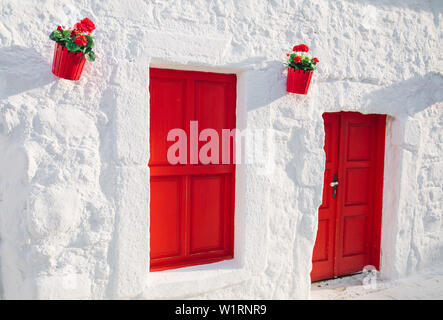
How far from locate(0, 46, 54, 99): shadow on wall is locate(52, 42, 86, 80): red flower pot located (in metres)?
0.10

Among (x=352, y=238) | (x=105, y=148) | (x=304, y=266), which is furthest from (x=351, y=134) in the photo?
(x=105, y=148)

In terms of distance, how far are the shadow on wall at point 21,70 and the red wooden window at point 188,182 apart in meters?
0.75

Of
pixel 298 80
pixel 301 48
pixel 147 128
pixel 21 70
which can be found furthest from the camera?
pixel 298 80

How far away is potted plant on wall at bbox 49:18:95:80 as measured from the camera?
2.12m

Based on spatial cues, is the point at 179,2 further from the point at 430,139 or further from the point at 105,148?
the point at 430,139

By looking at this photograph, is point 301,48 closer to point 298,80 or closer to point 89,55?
point 298,80

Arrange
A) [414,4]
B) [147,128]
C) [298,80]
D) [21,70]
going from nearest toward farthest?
[21,70] < [147,128] < [298,80] < [414,4]

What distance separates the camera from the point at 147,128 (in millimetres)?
2574

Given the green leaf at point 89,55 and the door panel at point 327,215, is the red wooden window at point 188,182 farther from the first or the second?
the door panel at point 327,215

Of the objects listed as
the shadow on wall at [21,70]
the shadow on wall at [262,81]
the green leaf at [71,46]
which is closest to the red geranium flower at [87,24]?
the green leaf at [71,46]

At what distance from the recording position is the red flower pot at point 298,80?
291 cm

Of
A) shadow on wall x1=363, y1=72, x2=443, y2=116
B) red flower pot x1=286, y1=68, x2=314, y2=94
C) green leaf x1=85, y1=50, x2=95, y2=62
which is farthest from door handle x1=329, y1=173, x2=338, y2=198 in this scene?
green leaf x1=85, y1=50, x2=95, y2=62

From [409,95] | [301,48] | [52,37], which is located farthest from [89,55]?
[409,95]

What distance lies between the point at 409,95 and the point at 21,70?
352cm
